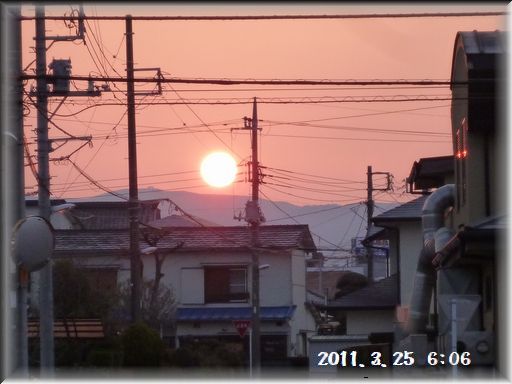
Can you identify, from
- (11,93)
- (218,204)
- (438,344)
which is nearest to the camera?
(11,93)

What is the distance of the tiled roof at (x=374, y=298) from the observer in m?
28.2

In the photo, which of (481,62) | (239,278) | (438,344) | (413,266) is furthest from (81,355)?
(239,278)

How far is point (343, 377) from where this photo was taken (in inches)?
657

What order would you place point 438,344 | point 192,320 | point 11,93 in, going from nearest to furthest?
point 11,93, point 438,344, point 192,320

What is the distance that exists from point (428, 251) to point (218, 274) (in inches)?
851

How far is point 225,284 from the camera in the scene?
3991 cm

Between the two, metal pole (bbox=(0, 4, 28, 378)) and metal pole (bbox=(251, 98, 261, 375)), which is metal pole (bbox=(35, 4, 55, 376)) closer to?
metal pole (bbox=(0, 4, 28, 378))

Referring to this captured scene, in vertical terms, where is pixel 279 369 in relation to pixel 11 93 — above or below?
below

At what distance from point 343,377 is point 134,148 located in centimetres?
1172

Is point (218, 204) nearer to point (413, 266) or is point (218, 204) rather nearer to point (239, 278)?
point (239, 278)

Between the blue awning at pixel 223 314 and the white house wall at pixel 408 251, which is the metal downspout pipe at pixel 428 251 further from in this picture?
the blue awning at pixel 223 314

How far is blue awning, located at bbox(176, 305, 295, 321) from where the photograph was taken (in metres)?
38.8

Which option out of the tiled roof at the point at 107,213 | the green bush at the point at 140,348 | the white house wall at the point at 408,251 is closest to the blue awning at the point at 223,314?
the white house wall at the point at 408,251

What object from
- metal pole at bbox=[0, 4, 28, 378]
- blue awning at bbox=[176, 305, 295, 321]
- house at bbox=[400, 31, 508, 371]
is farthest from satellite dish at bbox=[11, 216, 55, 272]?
blue awning at bbox=[176, 305, 295, 321]
